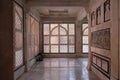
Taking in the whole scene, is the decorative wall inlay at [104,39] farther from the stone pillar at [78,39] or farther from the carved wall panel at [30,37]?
the stone pillar at [78,39]

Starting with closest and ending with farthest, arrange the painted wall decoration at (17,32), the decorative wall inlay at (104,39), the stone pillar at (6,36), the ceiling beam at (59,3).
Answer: the decorative wall inlay at (104,39)
the stone pillar at (6,36)
the painted wall decoration at (17,32)
the ceiling beam at (59,3)

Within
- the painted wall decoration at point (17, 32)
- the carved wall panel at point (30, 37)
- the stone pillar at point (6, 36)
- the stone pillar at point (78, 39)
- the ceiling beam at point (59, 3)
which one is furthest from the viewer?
the stone pillar at point (78, 39)

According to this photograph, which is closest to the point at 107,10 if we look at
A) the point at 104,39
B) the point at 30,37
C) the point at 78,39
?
the point at 104,39

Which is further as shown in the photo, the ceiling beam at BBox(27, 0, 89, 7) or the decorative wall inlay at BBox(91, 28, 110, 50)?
the ceiling beam at BBox(27, 0, 89, 7)

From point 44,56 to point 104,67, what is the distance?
8.02m

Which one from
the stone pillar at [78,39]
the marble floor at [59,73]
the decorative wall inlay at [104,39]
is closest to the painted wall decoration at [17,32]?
the marble floor at [59,73]

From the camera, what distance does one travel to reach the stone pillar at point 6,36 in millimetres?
5445

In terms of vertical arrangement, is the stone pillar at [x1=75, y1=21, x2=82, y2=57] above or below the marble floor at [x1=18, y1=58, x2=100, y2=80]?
above

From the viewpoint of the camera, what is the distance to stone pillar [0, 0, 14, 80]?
17.9ft

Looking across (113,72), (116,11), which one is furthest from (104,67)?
(116,11)

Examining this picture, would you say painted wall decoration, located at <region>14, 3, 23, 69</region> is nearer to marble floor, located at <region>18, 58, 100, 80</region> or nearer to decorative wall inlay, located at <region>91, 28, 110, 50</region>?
marble floor, located at <region>18, 58, 100, 80</region>

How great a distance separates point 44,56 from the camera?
1321 cm

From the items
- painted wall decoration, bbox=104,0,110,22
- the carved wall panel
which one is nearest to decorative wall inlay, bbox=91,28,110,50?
painted wall decoration, bbox=104,0,110,22

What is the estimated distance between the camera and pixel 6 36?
546cm
